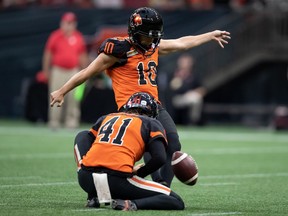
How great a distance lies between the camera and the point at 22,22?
2083cm

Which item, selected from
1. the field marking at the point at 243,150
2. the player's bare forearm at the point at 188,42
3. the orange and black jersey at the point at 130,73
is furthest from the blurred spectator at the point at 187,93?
the orange and black jersey at the point at 130,73

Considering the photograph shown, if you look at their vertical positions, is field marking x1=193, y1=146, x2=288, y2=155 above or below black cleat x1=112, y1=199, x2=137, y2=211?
below

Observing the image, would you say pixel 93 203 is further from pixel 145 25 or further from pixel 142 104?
pixel 145 25

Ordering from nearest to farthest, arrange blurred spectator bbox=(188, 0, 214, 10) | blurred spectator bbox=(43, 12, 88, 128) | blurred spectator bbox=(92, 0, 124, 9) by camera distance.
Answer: blurred spectator bbox=(43, 12, 88, 128), blurred spectator bbox=(188, 0, 214, 10), blurred spectator bbox=(92, 0, 124, 9)

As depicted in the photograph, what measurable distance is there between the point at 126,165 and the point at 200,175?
343 cm

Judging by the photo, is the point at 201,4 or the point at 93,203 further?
the point at 201,4

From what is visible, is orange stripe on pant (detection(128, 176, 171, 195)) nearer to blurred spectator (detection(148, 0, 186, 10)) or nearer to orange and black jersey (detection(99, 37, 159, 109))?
orange and black jersey (detection(99, 37, 159, 109))

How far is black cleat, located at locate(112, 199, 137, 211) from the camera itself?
671cm

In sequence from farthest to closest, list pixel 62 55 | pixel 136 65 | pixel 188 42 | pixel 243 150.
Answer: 1. pixel 62 55
2. pixel 243 150
3. pixel 188 42
4. pixel 136 65

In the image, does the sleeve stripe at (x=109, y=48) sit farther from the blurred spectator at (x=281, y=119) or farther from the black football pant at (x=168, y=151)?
the blurred spectator at (x=281, y=119)

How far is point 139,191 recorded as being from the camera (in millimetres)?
6809

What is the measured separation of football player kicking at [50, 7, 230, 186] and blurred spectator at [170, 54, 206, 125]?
11.6m

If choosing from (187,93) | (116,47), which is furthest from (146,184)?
(187,93)

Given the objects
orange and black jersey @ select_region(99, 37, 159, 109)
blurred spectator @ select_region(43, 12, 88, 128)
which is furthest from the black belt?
blurred spectator @ select_region(43, 12, 88, 128)
